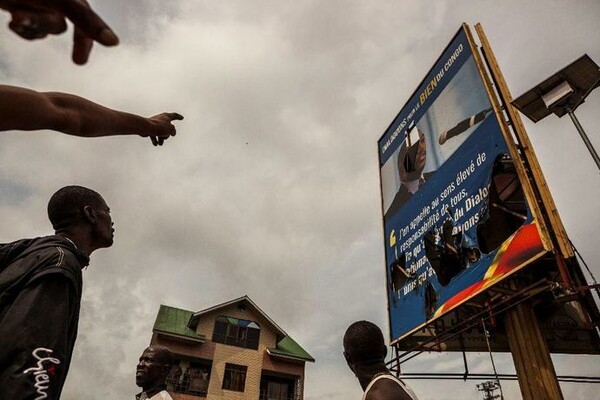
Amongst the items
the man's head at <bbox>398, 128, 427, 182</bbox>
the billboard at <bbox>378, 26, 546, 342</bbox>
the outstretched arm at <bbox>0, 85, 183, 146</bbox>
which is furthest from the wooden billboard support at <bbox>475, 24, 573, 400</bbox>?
the outstretched arm at <bbox>0, 85, 183, 146</bbox>

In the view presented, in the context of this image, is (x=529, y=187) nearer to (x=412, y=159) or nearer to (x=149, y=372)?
(x=412, y=159)

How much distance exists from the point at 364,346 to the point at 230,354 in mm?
21543

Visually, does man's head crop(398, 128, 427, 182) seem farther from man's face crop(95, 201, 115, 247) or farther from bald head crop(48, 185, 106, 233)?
bald head crop(48, 185, 106, 233)

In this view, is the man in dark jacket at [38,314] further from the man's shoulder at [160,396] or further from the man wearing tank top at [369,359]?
the man's shoulder at [160,396]

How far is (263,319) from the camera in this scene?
24828mm

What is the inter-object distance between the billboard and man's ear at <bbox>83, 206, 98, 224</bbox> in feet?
19.3

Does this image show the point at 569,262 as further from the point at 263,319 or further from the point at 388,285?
the point at 263,319

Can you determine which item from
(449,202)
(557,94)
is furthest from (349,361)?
(557,94)

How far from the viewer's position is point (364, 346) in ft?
10.9

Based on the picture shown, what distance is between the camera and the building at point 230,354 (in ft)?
70.0

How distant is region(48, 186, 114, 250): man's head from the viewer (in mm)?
2170

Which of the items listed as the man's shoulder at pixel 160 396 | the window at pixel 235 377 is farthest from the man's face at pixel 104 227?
the window at pixel 235 377

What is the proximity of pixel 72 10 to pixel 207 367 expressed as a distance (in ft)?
78.5

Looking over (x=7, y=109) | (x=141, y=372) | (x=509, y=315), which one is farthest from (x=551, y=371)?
(x=7, y=109)
